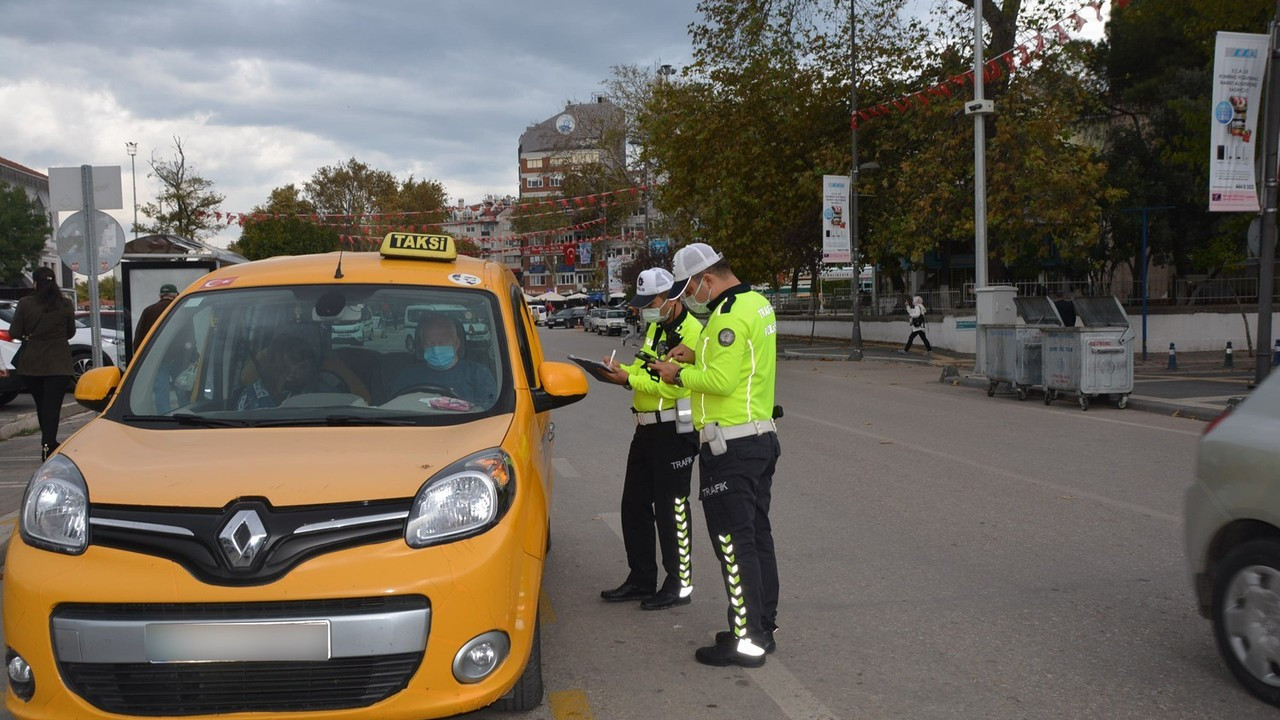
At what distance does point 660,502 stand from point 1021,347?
13760mm

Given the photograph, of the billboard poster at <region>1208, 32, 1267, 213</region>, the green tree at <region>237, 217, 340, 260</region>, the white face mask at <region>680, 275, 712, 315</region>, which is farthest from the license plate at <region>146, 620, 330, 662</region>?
the green tree at <region>237, 217, 340, 260</region>

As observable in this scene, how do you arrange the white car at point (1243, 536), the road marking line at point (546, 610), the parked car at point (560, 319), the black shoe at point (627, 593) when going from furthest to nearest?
1. the parked car at point (560, 319)
2. the black shoe at point (627, 593)
3. the road marking line at point (546, 610)
4. the white car at point (1243, 536)

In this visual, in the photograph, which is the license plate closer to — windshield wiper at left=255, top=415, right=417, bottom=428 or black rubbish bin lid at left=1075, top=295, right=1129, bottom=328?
windshield wiper at left=255, top=415, right=417, bottom=428

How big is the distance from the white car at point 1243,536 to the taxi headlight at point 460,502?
9.13 ft

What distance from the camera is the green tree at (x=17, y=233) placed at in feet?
200

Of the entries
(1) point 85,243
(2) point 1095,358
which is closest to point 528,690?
(1) point 85,243

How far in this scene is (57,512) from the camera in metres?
3.66

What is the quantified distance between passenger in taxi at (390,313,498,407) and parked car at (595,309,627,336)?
2220 inches

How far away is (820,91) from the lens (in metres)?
36.4

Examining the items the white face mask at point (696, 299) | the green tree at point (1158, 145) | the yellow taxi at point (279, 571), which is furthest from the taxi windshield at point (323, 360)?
the green tree at point (1158, 145)

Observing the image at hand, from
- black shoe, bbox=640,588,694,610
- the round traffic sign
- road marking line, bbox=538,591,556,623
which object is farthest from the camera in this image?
the round traffic sign

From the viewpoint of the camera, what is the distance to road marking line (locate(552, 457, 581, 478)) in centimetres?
1048

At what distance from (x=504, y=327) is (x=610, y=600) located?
1.87m

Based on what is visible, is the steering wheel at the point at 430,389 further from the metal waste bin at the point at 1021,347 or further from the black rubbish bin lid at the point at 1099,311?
the metal waste bin at the point at 1021,347
